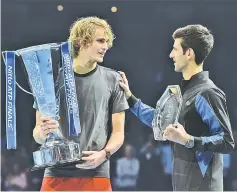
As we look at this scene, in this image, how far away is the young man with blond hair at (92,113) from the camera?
2.12m

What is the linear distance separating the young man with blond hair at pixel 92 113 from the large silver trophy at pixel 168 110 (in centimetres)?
14

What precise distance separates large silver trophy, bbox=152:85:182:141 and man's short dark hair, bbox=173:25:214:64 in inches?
6.6

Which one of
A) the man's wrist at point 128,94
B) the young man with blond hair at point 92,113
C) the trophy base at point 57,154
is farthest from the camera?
the man's wrist at point 128,94

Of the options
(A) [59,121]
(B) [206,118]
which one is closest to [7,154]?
(A) [59,121]

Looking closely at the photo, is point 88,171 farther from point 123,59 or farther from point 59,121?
point 123,59

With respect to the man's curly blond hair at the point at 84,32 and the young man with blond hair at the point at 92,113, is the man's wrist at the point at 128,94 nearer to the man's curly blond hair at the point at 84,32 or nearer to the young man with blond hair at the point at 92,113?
the young man with blond hair at the point at 92,113

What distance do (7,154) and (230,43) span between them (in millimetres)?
1089

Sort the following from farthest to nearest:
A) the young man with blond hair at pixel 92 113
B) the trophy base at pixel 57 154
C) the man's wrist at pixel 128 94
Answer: the man's wrist at pixel 128 94 → the young man with blond hair at pixel 92 113 → the trophy base at pixel 57 154

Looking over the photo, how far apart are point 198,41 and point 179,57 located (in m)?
0.09

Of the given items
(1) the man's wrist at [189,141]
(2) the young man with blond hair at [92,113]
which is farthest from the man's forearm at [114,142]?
(1) the man's wrist at [189,141]

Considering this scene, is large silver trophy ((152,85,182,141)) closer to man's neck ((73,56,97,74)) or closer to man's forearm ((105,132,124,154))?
man's forearm ((105,132,124,154))

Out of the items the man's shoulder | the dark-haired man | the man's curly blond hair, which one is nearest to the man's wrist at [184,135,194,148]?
the dark-haired man

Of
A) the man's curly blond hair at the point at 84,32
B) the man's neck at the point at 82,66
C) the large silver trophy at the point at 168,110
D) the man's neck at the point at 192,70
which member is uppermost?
the man's curly blond hair at the point at 84,32

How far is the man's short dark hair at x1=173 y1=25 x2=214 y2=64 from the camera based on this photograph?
7.11 feet
